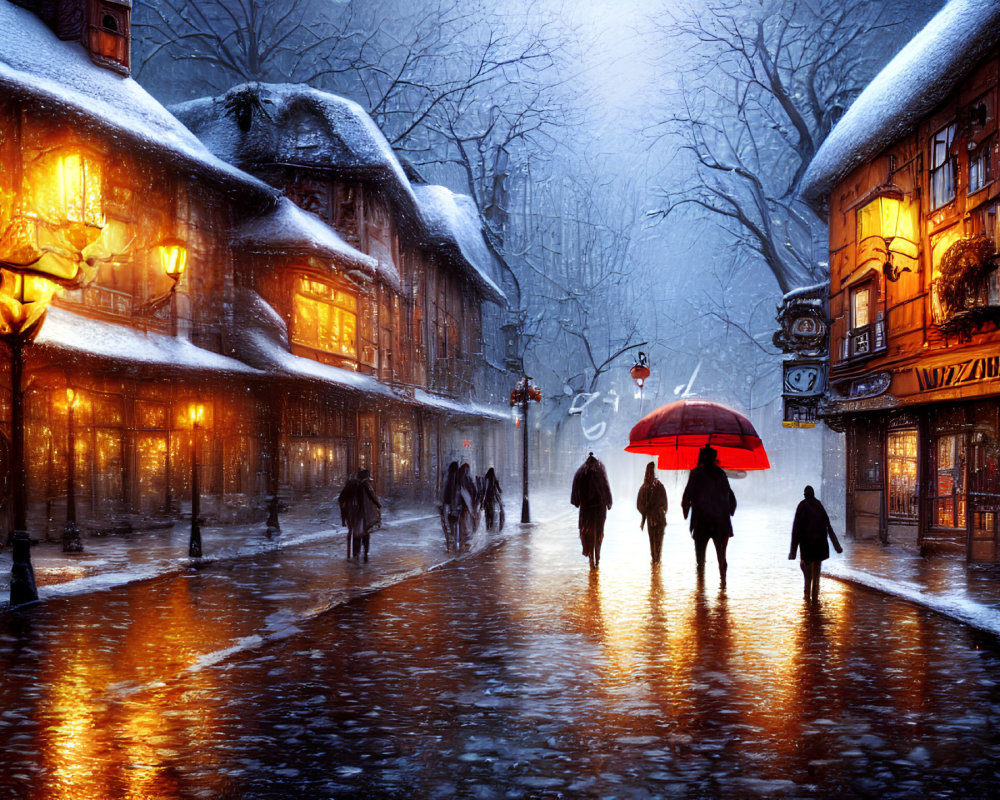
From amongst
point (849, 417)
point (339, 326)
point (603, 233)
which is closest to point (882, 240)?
point (849, 417)

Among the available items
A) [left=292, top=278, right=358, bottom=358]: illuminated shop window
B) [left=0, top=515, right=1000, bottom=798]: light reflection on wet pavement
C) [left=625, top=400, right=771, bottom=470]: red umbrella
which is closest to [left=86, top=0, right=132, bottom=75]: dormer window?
[left=292, top=278, right=358, bottom=358]: illuminated shop window

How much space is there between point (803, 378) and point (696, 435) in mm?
12117

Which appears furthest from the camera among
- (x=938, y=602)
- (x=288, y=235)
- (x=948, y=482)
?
(x=288, y=235)

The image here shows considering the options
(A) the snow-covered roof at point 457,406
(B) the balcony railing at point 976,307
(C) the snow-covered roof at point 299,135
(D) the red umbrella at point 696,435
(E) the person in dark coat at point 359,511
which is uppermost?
(C) the snow-covered roof at point 299,135

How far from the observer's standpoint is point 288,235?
2472 centimetres

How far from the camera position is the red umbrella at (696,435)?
14391 mm

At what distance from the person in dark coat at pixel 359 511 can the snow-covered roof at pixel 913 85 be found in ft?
40.7

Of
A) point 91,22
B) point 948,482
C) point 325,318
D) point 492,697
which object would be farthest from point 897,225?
point 91,22

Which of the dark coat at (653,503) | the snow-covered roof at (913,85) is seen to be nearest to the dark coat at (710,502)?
the dark coat at (653,503)

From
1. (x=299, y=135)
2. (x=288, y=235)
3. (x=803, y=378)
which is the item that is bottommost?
(x=803, y=378)

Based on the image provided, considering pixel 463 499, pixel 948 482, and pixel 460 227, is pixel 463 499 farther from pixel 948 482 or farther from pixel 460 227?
pixel 460 227

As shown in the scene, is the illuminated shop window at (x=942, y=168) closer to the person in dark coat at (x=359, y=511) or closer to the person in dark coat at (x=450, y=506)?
the person in dark coat at (x=450, y=506)

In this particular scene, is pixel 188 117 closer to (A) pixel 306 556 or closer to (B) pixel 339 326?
(B) pixel 339 326

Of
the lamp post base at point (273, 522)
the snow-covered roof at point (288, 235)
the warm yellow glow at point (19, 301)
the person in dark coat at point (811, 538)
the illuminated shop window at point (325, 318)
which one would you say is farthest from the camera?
the illuminated shop window at point (325, 318)
